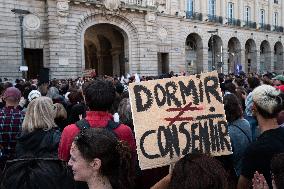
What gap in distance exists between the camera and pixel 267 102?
3.10 meters

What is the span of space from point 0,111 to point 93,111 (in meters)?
1.97

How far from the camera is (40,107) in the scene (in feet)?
12.1

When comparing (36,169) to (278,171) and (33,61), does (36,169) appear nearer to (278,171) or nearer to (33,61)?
(278,171)

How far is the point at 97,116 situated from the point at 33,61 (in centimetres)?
2476

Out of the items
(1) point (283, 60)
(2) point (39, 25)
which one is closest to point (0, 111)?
(2) point (39, 25)

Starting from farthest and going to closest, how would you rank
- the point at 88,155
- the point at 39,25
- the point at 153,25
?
the point at 153,25 < the point at 39,25 < the point at 88,155

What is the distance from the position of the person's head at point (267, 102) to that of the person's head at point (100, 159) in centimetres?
131

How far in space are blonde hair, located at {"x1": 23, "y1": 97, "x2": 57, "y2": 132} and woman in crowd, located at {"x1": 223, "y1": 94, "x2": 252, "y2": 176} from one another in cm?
182

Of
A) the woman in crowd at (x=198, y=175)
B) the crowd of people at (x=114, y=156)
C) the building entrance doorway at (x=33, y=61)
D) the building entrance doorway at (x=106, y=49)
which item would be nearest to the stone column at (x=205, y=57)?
the building entrance doorway at (x=106, y=49)

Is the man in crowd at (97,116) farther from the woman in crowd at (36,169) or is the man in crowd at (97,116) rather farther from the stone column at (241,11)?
the stone column at (241,11)

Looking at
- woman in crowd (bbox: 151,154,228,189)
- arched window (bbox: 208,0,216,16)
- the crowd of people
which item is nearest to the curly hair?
the crowd of people

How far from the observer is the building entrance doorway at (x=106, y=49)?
101 ft

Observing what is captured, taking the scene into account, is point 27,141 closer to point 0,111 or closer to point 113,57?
point 0,111

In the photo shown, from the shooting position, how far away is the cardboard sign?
2750 millimetres
